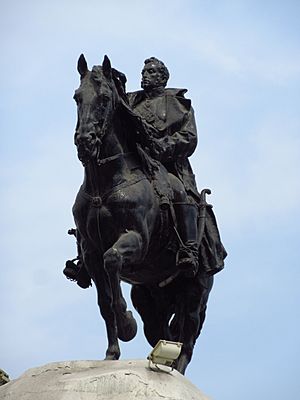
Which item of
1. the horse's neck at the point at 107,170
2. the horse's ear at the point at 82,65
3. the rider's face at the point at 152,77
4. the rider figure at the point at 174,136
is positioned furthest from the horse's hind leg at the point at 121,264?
the rider's face at the point at 152,77

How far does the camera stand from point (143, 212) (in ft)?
48.5

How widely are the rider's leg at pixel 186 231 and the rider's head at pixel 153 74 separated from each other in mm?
1353

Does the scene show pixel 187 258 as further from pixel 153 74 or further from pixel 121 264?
pixel 153 74

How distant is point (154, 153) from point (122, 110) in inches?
27.3

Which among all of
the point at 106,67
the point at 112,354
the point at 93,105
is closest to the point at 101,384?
the point at 112,354

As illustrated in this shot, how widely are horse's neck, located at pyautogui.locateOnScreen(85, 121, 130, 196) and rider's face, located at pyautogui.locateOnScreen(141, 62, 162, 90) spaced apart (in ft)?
5.27

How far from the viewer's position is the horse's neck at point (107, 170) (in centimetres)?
1476

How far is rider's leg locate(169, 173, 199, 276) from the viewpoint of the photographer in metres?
15.4

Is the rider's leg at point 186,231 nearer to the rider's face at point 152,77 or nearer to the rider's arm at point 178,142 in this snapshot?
the rider's arm at point 178,142

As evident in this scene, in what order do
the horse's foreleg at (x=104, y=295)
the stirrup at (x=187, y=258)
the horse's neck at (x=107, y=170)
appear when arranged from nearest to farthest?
the horse's neck at (x=107, y=170) < the horse's foreleg at (x=104, y=295) < the stirrup at (x=187, y=258)

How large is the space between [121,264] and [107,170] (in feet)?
3.75

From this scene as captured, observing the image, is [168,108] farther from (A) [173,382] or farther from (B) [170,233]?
(A) [173,382]

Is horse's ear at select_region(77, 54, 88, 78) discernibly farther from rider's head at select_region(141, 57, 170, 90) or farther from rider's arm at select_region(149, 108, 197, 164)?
rider's head at select_region(141, 57, 170, 90)

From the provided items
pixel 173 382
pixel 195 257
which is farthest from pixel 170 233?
pixel 173 382
